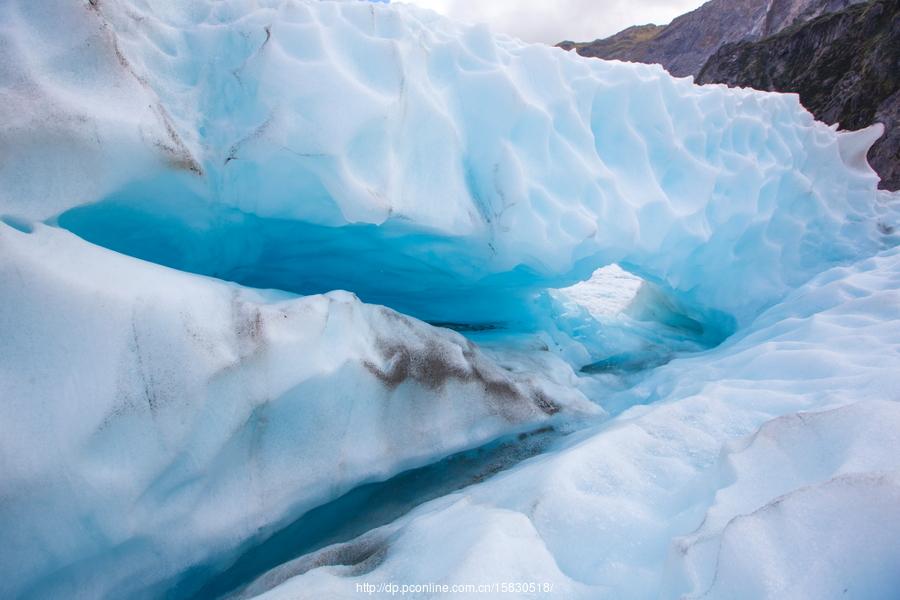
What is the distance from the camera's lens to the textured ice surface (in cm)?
99

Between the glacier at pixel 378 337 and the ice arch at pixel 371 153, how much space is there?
0.02m

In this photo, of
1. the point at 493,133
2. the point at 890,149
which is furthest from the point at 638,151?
the point at 890,149

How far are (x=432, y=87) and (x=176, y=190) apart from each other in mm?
1386

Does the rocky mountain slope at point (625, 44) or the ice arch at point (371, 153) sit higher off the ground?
the rocky mountain slope at point (625, 44)

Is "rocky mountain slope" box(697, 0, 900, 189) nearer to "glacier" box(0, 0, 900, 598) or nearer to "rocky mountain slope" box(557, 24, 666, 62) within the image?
"glacier" box(0, 0, 900, 598)

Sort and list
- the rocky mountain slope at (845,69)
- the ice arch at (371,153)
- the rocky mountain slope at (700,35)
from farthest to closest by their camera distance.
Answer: the rocky mountain slope at (700,35)
the rocky mountain slope at (845,69)
the ice arch at (371,153)

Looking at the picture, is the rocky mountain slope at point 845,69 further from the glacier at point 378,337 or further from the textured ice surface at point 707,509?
the textured ice surface at point 707,509

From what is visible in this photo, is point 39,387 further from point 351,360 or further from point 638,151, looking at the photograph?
point 638,151

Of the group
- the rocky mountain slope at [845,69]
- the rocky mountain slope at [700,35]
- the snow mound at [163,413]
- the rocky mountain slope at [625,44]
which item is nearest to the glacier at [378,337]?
the snow mound at [163,413]

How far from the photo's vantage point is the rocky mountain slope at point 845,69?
841cm

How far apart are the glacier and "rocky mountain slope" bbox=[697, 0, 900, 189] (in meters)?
6.83

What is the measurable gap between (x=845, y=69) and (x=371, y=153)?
39.0 feet

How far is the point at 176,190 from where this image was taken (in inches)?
78.5

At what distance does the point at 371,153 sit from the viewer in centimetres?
229
